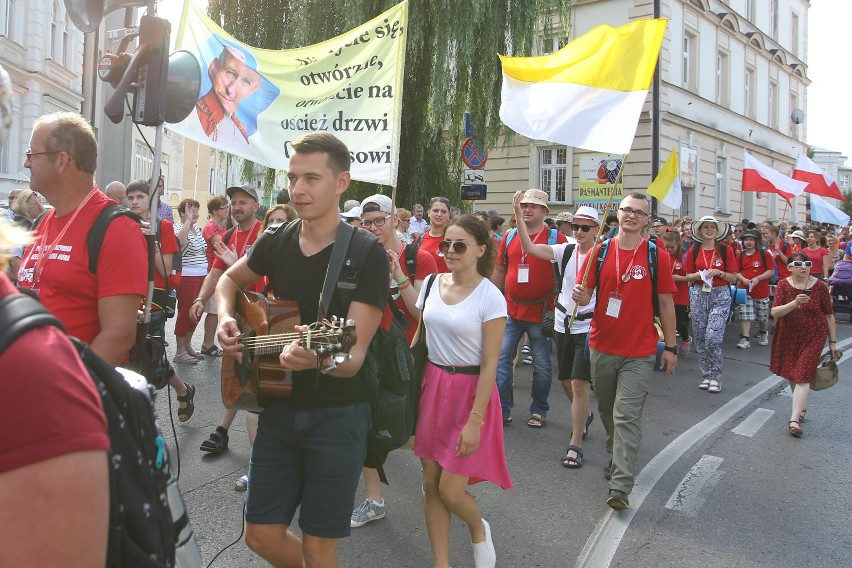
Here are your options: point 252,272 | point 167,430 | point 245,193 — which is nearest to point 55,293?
point 252,272

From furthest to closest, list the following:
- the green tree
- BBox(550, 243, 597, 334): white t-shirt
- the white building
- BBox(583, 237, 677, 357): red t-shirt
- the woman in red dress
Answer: the white building < the green tree < the woman in red dress < BBox(550, 243, 597, 334): white t-shirt < BBox(583, 237, 677, 357): red t-shirt

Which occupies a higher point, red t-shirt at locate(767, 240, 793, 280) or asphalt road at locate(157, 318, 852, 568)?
red t-shirt at locate(767, 240, 793, 280)

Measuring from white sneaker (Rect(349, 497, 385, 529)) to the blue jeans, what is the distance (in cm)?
210

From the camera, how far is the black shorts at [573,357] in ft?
17.7

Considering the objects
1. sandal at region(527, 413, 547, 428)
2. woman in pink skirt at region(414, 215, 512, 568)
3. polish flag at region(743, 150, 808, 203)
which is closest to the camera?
woman in pink skirt at region(414, 215, 512, 568)

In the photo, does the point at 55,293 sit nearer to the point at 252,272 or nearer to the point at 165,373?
the point at 252,272

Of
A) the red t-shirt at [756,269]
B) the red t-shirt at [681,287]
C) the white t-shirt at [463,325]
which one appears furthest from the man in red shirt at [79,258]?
the red t-shirt at [756,269]

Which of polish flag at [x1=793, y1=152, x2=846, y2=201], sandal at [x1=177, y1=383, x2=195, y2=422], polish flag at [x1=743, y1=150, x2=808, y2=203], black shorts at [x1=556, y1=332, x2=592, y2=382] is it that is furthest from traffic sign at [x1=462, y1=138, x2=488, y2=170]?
polish flag at [x1=793, y1=152, x2=846, y2=201]

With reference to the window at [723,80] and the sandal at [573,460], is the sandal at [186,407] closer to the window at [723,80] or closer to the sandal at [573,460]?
the sandal at [573,460]

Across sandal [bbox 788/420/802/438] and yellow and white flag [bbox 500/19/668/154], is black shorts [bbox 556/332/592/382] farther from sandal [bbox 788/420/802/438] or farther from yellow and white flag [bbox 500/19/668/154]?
sandal [bbox 788/420/802/438]

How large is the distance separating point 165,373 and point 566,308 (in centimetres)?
338

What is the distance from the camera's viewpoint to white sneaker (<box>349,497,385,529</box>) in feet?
13.0

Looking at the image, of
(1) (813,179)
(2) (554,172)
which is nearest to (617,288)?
(1) (813,179)

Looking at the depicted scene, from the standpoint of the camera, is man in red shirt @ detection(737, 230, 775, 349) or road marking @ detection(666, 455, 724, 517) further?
man in red shirt @ detection(737, 230, 775, 349)
